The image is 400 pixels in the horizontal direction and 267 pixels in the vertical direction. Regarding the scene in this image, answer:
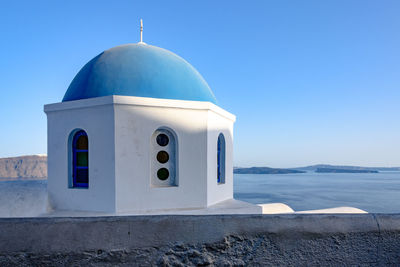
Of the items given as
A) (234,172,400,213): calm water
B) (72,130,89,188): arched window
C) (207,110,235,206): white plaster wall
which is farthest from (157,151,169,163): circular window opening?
(234,172,400,213): calm water

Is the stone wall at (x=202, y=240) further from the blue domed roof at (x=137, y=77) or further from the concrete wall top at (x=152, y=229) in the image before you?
the blue domed roof at (x=137, y=77)

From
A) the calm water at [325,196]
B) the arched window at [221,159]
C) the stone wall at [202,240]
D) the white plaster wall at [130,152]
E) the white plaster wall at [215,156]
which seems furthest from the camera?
the calm water at [325,196]

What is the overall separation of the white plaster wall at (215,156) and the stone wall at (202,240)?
381cm

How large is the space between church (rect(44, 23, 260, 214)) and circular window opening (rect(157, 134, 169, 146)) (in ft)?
0.06

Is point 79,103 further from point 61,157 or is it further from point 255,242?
point 255,242

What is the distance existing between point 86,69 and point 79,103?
1.20 m

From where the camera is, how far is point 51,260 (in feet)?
5.15

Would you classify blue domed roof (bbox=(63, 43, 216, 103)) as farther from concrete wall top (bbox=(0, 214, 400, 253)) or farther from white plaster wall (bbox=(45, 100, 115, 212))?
concrete wall top (bbox=(0, 214, 400, 253))

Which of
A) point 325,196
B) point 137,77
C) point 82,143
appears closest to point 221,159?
Result: point 137,77

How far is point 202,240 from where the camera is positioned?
1.64m

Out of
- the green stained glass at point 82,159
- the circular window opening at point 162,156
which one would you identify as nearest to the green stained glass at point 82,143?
the green stained glass at point 82,159

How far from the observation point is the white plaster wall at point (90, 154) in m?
4.93

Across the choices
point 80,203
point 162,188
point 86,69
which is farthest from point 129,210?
point 86,69

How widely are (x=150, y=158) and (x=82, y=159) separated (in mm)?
1340
